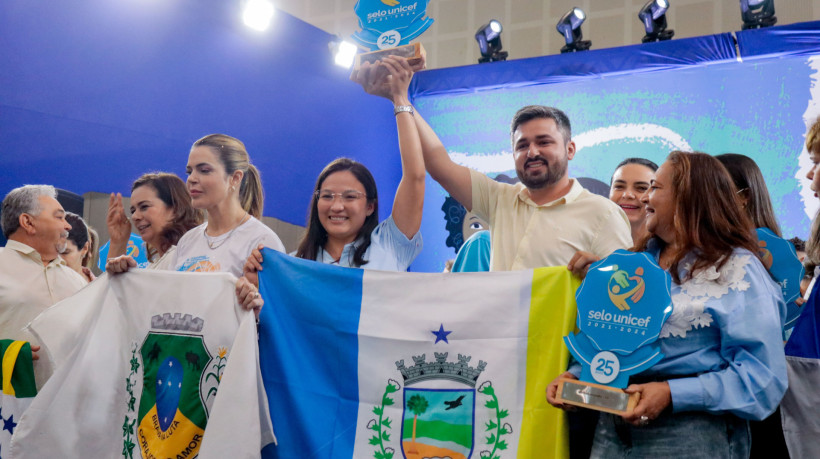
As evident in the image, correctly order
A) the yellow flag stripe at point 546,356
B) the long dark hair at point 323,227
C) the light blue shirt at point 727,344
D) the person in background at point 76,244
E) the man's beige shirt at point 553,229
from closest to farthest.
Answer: the light blue shirt at point 727,344
the yellow flag stripe at point 546,356
the man's beige shirt at point 553,229
the long dark hair at point 323,227
the person in background at point 76,244

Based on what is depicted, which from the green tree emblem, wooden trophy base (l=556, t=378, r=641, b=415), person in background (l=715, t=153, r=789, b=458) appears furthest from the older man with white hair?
person in background (l=715, t=153, r=789, b=458)

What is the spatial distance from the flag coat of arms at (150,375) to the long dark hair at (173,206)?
722mm

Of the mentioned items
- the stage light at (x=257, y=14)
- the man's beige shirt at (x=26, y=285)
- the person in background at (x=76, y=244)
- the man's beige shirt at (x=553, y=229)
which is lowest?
the man's beige shirt at (x=26, y=285)

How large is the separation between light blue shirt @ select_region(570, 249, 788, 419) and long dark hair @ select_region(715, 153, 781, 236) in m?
0.64

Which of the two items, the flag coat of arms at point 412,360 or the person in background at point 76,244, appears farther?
the person in background at point 76,244

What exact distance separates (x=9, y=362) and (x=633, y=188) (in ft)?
9.27

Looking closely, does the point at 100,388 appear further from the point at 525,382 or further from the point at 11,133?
the point at 11,133

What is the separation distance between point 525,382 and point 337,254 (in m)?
0.95

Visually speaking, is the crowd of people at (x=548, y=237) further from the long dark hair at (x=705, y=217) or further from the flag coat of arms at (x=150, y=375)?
the flag coat of arms at (x=150, y=375)

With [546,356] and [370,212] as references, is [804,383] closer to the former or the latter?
[546,356]

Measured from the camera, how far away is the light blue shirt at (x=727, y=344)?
1777mm

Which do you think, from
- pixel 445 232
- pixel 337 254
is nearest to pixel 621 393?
pixel 337 254

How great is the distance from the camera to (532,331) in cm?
221

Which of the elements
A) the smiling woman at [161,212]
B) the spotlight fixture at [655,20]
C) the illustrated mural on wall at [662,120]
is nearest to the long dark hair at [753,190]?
the smiling woman at [161,212]
